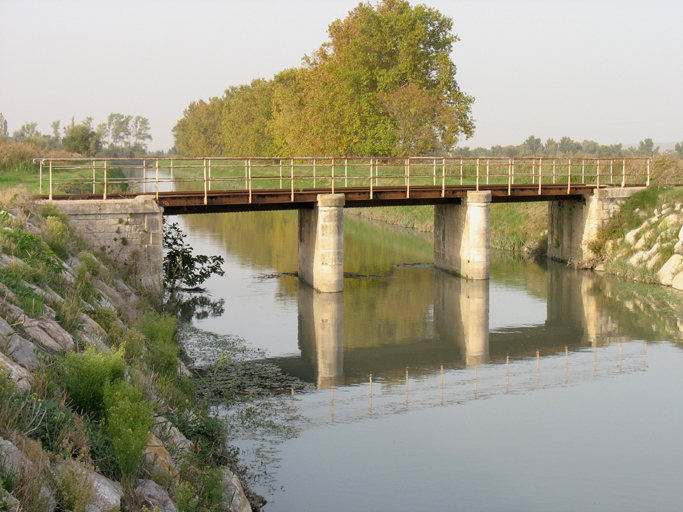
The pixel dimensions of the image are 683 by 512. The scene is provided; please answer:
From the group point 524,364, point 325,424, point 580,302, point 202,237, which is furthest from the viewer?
point 202,237

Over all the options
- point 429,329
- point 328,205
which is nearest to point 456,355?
point 429,329

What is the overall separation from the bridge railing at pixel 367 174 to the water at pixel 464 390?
13.4 ft

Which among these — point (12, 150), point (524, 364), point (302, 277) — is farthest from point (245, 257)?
point (524, 364)

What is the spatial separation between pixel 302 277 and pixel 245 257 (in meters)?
6.97

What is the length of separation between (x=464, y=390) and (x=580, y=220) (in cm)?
1868

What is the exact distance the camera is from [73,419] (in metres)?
7.50

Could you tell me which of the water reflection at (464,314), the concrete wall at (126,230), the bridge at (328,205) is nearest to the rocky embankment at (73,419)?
the concrete wall at (126,230)

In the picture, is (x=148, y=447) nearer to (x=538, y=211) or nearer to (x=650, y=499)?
(x=650, y=499)

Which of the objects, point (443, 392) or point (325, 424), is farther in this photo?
point (443, 392)

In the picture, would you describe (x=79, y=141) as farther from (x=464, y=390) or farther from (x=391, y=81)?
(x=464, y=390)

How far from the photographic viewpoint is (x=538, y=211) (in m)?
38.2

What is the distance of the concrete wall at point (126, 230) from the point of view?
20688mm

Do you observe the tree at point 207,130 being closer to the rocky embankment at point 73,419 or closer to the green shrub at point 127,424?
the rocky embankment at point 73,419

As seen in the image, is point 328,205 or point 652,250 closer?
point 328,205
